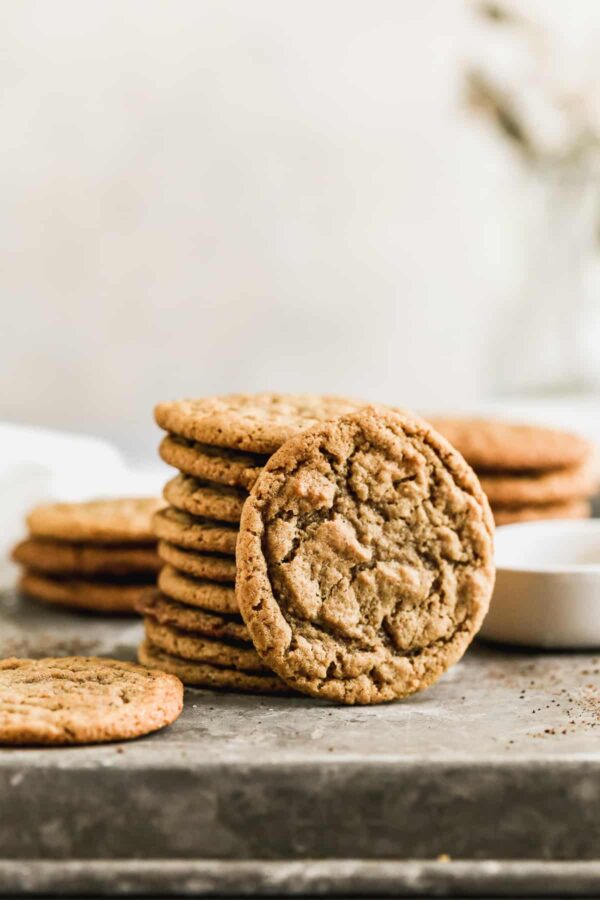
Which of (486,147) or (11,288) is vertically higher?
(486,147)

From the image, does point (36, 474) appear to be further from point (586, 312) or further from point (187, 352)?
point (586, 312)

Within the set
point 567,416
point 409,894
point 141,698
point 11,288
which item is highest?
point 11,288

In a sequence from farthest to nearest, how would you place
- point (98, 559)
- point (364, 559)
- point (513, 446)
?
point (513, 446)
point (98, 559)
point (364, 559)

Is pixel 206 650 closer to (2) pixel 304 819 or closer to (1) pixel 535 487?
(2) pixel 304 819

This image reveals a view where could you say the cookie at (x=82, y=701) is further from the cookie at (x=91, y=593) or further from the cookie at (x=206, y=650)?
the cookie at (x=91, y=593)

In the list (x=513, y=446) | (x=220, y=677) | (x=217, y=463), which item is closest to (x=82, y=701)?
(x=220, y=677)

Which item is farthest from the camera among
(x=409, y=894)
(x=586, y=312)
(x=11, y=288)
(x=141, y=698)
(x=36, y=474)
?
(x=586, y=312)

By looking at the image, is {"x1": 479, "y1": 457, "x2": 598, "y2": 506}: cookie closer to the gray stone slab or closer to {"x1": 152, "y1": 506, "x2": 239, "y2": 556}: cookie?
{"x1": 152, "y1": 506, "x2": 239, "y2": 556}: cookie

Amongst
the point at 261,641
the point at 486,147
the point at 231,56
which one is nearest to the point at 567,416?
the point at 486,147
